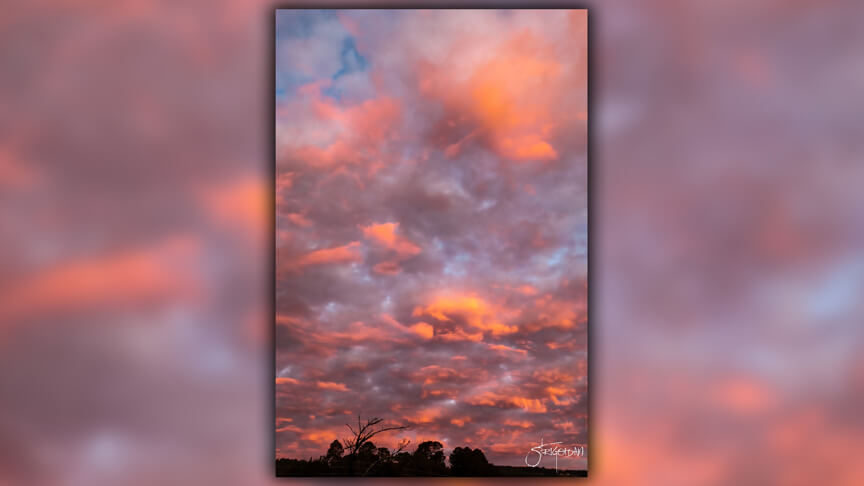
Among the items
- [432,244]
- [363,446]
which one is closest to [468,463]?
[363,446]

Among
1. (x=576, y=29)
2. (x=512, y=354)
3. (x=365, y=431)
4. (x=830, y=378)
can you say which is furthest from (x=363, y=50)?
(x=830, y=378)

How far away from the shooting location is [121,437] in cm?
210

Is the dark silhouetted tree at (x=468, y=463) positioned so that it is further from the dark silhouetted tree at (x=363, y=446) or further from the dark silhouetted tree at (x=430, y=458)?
the dark silhouetted tree at (x=363, y=446)

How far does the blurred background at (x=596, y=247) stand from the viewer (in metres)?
2.08

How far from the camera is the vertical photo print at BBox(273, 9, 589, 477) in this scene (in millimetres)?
2055

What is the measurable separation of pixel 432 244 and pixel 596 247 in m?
0.52

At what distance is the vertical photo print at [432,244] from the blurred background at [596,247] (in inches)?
4.0

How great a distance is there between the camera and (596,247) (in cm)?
211

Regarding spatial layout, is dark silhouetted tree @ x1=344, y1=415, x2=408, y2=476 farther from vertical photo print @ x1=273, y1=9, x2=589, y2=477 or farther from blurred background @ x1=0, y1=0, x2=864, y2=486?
blurred background @ x1=0, y1=0, x2=864, y2=486

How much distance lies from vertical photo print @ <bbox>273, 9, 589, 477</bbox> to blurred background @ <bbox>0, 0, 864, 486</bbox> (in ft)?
0.34

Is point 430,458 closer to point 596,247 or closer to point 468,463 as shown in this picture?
point 468,463

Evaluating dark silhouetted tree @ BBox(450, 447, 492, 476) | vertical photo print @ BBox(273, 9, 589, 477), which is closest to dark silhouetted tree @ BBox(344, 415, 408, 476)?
vertical photo print @ BBox(273, 9, 589, 477)

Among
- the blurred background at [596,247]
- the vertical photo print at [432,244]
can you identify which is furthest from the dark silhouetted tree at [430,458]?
the blurred background at [596,247]

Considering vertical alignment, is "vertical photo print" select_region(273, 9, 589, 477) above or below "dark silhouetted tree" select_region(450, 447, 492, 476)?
above
